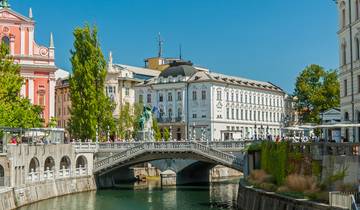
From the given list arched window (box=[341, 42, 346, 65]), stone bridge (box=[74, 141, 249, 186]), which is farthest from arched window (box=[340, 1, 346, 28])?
stone bridge (box=[74, 141, 249, 186])

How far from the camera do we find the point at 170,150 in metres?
65.3

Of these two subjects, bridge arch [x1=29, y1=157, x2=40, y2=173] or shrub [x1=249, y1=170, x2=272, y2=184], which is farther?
bridge arch [x1=29, y1=157, x2=40, y2=173]

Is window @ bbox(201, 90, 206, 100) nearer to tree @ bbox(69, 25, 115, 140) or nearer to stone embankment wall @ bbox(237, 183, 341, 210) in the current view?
tree @ bbox(69, 25, 115, 140)

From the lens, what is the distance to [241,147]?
62.1 meters

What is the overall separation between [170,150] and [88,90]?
13982mm

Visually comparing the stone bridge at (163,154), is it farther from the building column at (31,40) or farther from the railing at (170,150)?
the building column at (31,40)

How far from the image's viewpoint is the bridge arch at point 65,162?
6599cm

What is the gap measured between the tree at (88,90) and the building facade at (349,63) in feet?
96.3

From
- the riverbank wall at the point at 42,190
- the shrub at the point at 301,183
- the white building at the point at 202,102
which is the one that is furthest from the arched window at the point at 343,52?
the white building at the point at 202,102

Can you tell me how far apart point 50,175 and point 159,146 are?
1211cm

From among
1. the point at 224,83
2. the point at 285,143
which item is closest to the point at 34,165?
the point at 285,143

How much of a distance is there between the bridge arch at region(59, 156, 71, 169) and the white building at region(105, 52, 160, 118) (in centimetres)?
3928

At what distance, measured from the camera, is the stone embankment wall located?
31844 mm

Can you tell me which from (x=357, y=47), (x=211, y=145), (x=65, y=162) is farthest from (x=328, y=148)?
(x=65, y=162)
